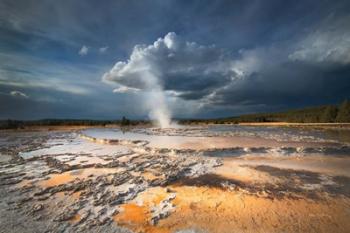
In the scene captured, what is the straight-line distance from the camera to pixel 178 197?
5.54 meters

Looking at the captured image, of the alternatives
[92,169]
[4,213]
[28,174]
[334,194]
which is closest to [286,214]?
[334,194]

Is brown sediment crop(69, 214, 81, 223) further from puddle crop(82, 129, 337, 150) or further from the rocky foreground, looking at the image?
puddle crop(82, 129, 337, 150)

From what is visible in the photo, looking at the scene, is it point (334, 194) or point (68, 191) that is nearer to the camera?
point (334, 194)

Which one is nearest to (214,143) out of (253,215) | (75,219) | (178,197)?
(178,197)

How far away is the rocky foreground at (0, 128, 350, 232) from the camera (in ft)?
13.4

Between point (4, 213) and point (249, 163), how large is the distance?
8867mm

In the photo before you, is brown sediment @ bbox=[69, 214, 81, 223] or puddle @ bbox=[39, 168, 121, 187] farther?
puddle @ bbox=[39, 168, 121, 187]

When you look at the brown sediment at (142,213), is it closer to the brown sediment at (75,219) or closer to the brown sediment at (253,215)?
the brown sediment at (253,215)

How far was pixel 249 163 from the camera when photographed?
9.29 metres

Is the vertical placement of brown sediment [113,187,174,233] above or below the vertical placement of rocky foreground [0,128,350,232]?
below

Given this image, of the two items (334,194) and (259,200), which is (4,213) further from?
(334,194)

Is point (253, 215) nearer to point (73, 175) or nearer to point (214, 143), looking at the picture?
point (73, 175)

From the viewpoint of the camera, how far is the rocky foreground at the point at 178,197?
4098mm

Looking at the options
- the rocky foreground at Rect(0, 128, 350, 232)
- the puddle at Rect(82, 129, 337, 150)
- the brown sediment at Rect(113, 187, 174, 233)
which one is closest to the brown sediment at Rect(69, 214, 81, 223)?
the rocky foreground at Rect(0, 128, 350, 232)
